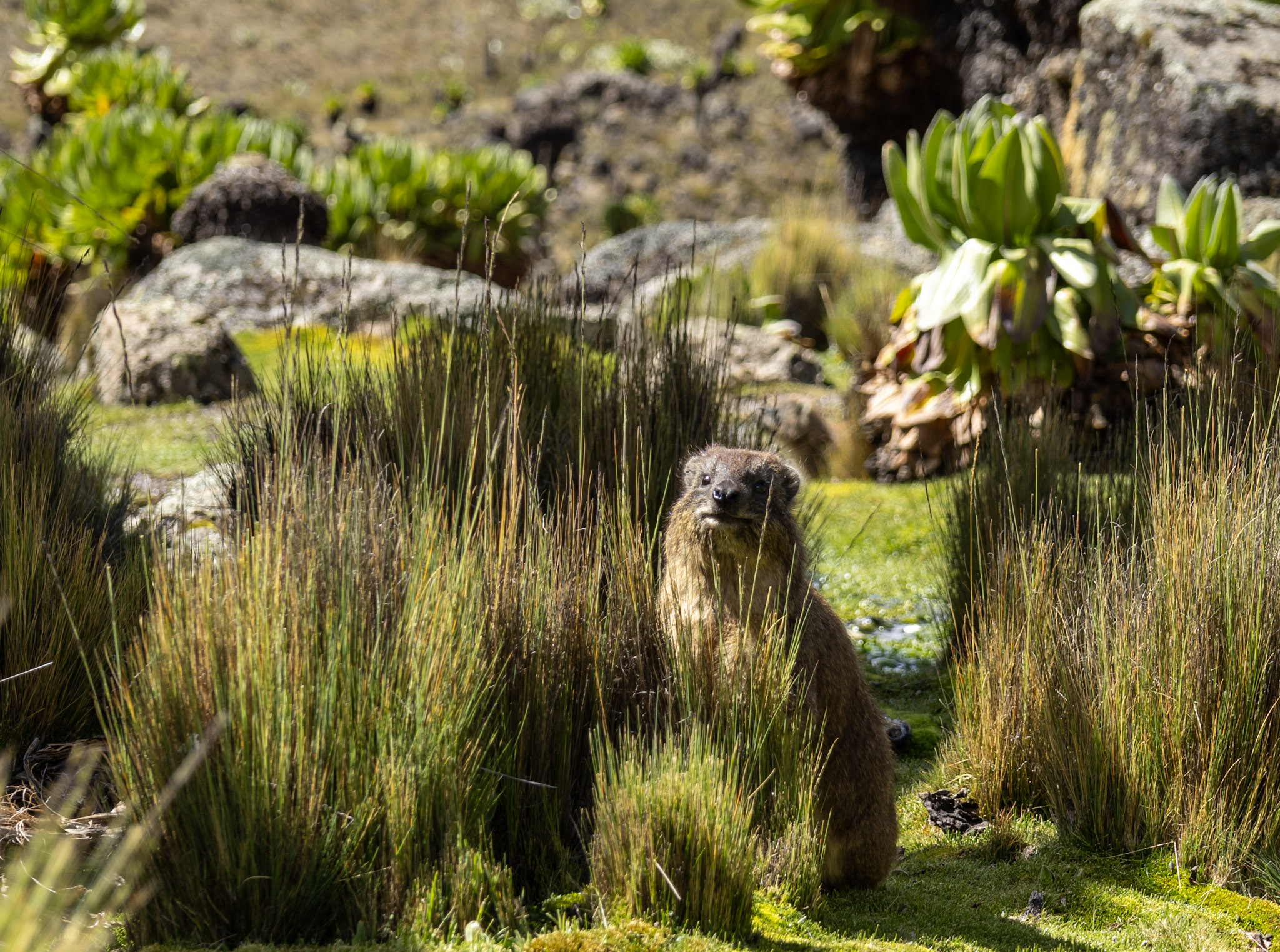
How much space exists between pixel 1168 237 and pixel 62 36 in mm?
21531

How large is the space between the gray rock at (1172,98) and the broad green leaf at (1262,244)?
245 cm

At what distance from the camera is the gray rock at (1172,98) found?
1029 centimetres

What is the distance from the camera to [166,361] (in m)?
9.70

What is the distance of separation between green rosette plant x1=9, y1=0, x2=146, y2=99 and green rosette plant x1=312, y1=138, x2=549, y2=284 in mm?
7275

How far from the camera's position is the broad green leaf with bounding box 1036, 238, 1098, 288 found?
25.1 feet

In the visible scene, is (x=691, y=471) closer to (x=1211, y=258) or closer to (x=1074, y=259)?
(x=1074, y=259)

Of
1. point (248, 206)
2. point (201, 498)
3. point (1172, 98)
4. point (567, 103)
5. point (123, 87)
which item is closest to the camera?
point (201, 498)

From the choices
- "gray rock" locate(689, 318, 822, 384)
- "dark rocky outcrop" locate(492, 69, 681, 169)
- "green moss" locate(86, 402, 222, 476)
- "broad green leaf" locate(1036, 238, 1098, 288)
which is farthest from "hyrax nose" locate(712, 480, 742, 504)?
"dark rocky outcrop" locate(492, 69, 681, 169)

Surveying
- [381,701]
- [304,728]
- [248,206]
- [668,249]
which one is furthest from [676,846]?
[668,249]

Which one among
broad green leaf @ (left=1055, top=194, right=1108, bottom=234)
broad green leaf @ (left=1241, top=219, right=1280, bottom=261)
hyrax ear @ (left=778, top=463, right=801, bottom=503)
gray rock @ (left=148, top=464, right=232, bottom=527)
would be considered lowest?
gray rock @ (left=148, top=464, right=232, bottom=527)

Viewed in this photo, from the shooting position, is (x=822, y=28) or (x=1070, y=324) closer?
(x=1070, y=324)

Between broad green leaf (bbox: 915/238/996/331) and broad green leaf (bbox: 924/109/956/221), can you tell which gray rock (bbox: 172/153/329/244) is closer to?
broad green leaf (bbox: 924/109/956/221)

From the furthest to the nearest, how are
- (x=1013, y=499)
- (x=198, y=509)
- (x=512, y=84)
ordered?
(x=512, y=84) → (x=198, y=509) → (x=1013, y=499)

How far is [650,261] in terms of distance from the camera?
50.9 feet
